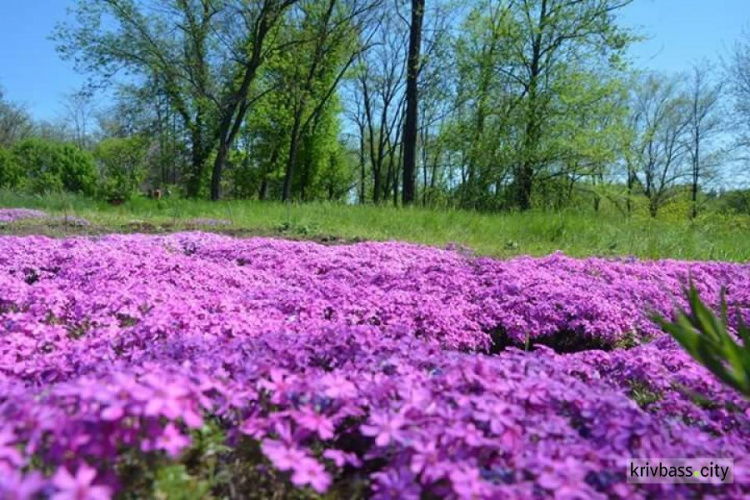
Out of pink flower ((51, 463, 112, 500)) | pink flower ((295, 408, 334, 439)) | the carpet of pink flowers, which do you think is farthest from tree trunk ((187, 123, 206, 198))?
pink flower ((51, 463, 112, 500))

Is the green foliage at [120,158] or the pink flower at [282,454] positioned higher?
the green foliage at [120,158]

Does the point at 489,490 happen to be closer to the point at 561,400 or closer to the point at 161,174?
the point at 561,400

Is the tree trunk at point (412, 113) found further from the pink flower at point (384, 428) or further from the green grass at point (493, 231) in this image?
the pink flower at point (384, 428)

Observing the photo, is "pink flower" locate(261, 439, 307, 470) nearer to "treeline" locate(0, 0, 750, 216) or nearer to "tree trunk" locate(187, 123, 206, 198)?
"treeline" locate(0, 0, 750, 216)

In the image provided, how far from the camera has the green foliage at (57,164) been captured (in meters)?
27.9

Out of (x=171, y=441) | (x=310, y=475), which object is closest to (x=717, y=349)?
(x=310, y=475)

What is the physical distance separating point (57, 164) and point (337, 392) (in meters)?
32.8

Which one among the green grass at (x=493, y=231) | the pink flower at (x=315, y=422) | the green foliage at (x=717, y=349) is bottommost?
the pink flower at (x=315, y=422)

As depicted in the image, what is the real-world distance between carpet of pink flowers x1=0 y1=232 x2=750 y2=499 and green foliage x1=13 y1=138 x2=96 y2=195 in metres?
28.4

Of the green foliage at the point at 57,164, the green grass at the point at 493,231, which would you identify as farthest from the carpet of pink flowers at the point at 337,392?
the green foliage at the point at 57,164

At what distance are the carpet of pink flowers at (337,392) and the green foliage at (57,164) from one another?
1119 inches

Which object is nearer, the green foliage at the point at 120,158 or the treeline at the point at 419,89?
the treeline at the point at 419,89

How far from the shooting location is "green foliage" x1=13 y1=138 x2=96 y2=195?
27.9 metres

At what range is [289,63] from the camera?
2366 cm
